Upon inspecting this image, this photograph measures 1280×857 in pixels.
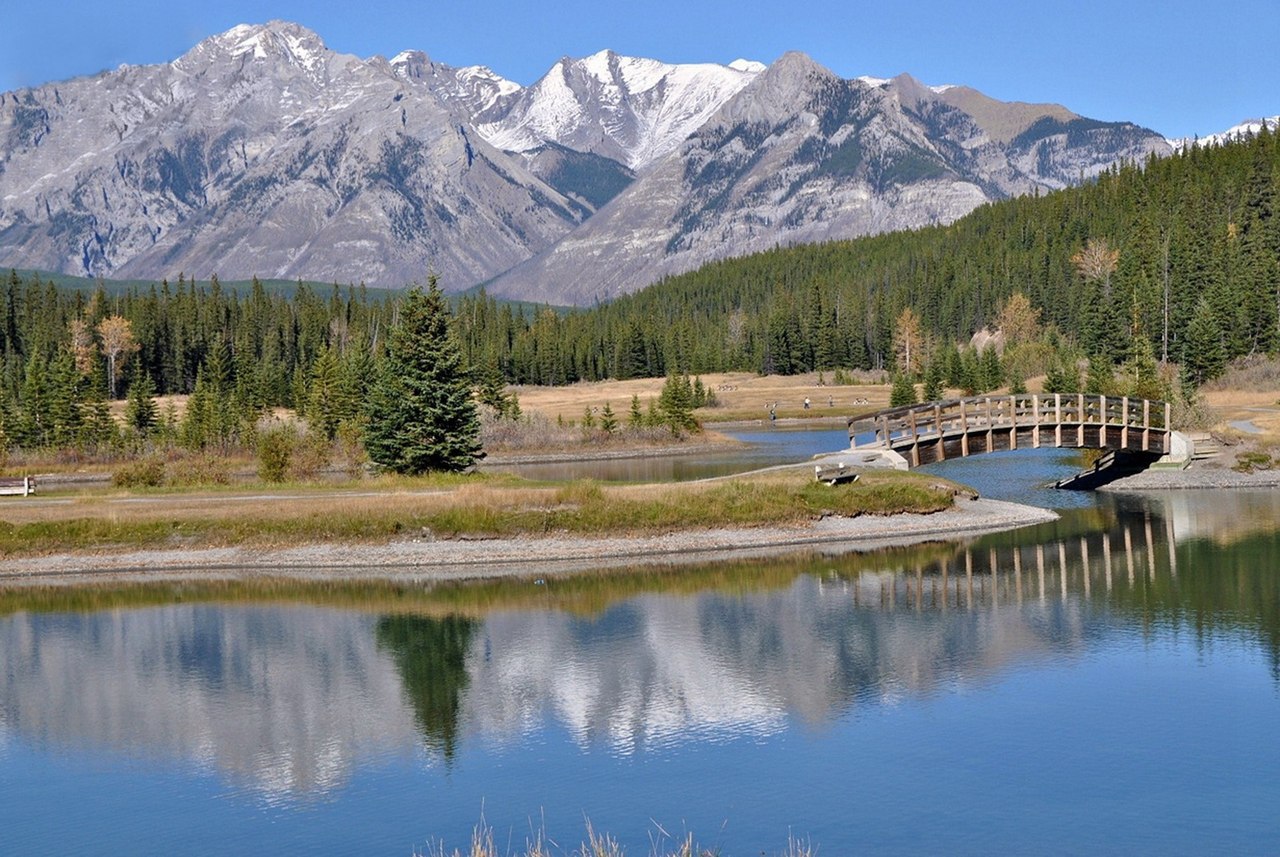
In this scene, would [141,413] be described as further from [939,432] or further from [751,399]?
[939,432]

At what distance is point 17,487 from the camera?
7275cm

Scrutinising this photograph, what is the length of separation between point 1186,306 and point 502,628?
397 ft

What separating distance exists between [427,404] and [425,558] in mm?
15587

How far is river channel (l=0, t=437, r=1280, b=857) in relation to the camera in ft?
86.9

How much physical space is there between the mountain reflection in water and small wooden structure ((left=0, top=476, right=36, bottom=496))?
19.7 m

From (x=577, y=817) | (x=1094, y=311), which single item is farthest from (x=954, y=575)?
(x=1094, y=311)

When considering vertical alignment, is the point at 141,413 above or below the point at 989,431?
above

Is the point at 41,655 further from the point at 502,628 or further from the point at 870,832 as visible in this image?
the point at 870,832

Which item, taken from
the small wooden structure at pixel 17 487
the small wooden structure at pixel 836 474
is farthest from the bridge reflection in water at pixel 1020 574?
the small wooden structure at pixel 17 487

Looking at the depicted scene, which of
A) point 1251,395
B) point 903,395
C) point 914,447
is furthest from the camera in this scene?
point 903,395

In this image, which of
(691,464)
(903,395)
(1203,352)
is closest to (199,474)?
(691,464)

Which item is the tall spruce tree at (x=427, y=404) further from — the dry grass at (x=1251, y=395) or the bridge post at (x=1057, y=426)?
the dry grass at (x=1251, y=395)

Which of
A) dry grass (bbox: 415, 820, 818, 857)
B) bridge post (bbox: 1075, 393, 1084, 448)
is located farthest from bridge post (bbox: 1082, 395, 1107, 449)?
dry grass (bbox: 415, 820, 818, 857)

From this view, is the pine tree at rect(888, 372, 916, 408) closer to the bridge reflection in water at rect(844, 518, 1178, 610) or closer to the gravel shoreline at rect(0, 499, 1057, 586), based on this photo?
the bridge reflection in water at rect(844, 518, 1178, 610)
